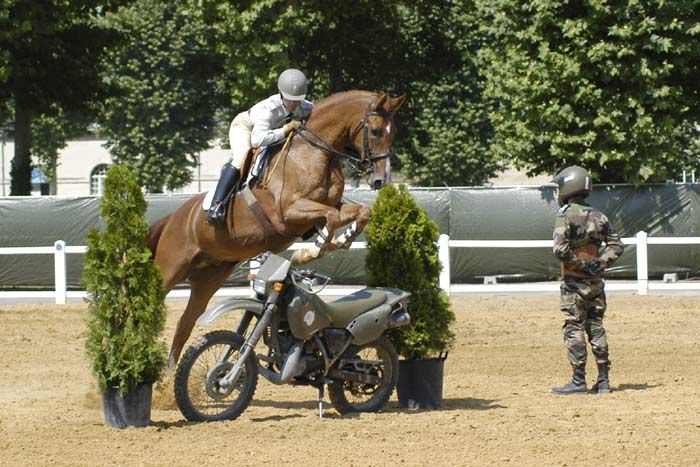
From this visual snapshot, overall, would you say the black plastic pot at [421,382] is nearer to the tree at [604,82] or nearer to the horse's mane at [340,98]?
the horse's mane at [340,98]

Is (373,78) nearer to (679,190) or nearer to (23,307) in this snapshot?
(679,190)

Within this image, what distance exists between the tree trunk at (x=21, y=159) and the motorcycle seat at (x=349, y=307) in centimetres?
2509

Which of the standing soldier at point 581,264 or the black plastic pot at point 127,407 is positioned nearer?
the black plastic pot at point 127,407

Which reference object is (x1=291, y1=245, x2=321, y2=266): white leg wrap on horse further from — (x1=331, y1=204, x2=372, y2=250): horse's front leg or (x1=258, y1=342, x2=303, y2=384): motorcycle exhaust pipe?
(x1=258, y1=342, x2=303, y2=384): motorcycle exhaust pipe

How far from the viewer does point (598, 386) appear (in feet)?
36.7

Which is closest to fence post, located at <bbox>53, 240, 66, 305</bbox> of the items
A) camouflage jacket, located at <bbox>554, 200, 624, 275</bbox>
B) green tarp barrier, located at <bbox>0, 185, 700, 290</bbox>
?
green tarp barrier, located at <bbox>0, 185, 700, 290</bbox>

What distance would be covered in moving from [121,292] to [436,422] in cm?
250

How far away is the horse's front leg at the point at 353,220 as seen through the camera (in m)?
9.98

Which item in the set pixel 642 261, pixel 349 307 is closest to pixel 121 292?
pixel 349 307

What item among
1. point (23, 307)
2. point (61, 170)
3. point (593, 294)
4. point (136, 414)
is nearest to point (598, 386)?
point (593, 294)

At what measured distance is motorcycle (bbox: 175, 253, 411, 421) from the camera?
9.18 m

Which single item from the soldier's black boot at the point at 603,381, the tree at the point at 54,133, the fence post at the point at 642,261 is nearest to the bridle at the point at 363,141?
the soldier's black boot at the point at 603,381

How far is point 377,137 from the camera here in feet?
34.1

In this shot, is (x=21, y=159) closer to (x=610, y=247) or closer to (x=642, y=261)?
(x=642, y=261)
